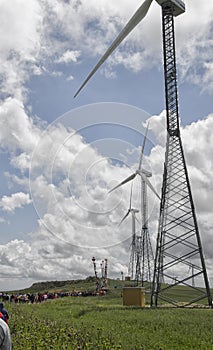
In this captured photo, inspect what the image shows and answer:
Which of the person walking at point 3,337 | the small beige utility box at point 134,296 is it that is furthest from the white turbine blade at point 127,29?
the person walking at point 3,337

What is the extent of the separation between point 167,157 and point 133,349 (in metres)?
26.6

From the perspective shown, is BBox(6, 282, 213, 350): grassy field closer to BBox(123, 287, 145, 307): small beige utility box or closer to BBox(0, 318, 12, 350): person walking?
BBox(0, 318, 12, 350): person walking

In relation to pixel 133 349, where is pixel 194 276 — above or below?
above

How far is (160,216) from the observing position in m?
39.9

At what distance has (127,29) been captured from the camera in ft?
127

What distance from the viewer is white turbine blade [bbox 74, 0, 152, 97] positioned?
124ft

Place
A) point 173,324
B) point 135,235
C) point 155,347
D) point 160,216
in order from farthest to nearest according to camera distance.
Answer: point 135,235
point 160,216
point 173,324
point 155,347

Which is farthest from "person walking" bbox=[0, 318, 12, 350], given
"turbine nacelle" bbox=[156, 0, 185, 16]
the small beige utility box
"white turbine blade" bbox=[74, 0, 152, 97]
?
"turbine nacelle" bbox=[156, 0, 185, 16]

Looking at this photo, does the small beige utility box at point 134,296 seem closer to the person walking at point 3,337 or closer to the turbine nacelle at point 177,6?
the turbine nacelle at point 177,6

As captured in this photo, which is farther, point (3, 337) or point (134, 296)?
point (134, 296)

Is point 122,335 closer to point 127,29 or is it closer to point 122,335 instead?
point 122,335

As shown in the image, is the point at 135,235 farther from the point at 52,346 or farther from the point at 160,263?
the point at 52,346

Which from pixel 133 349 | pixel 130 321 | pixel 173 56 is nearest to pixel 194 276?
pixel 130 321

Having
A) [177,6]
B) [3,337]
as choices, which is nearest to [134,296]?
[177,6]
